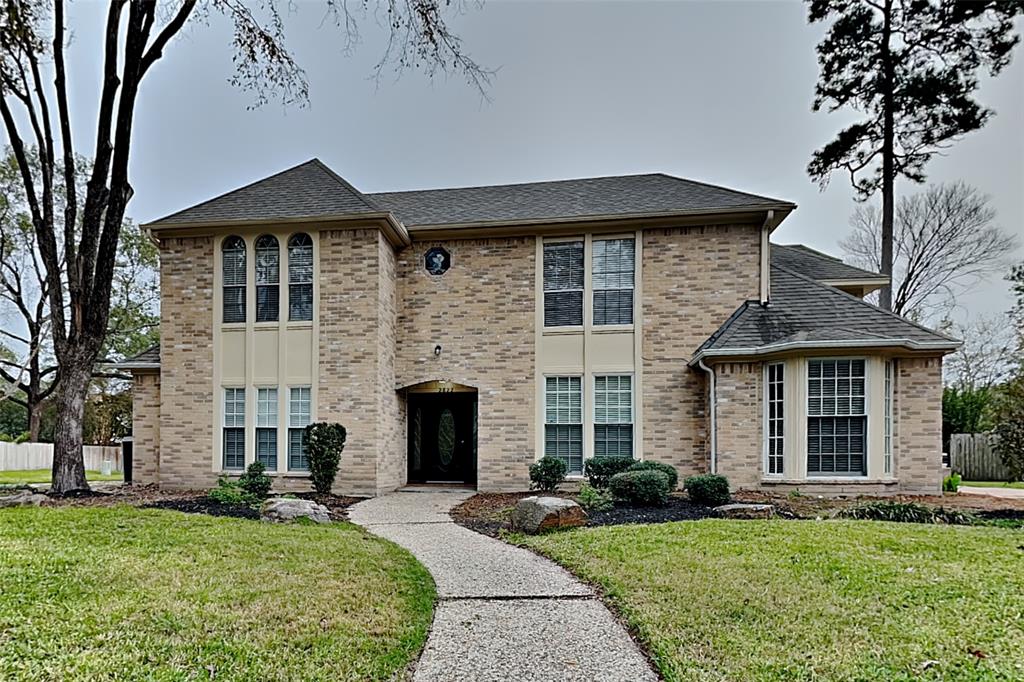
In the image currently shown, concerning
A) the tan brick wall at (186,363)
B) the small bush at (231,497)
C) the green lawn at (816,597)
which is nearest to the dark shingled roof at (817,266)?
the green lawn at (816,597)

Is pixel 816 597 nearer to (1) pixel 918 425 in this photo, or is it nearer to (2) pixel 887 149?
(1) pixel 918 425

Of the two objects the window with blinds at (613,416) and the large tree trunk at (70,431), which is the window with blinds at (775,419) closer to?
the window with blinds at (613,416)

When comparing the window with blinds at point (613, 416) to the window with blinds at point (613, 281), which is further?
the window with blinds at point (613, 281)

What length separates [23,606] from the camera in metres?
4.45

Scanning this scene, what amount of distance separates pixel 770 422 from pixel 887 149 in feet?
39.7

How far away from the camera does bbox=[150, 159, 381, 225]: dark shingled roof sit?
13.1 meters

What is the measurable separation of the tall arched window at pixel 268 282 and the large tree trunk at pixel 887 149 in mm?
16447

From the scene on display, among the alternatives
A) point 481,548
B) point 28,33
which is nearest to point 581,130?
point 28,33

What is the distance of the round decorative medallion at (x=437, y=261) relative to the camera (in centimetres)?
1418

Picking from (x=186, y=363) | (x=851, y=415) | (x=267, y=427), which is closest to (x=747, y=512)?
(x=851, y=415)

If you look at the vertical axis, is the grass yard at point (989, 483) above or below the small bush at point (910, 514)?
below

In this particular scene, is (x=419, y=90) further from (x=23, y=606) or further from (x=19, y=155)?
(x=23, y=606)

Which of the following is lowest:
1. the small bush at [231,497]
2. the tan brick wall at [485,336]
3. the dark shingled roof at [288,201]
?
the small bush at [231,497]

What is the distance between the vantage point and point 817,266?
15.9m
